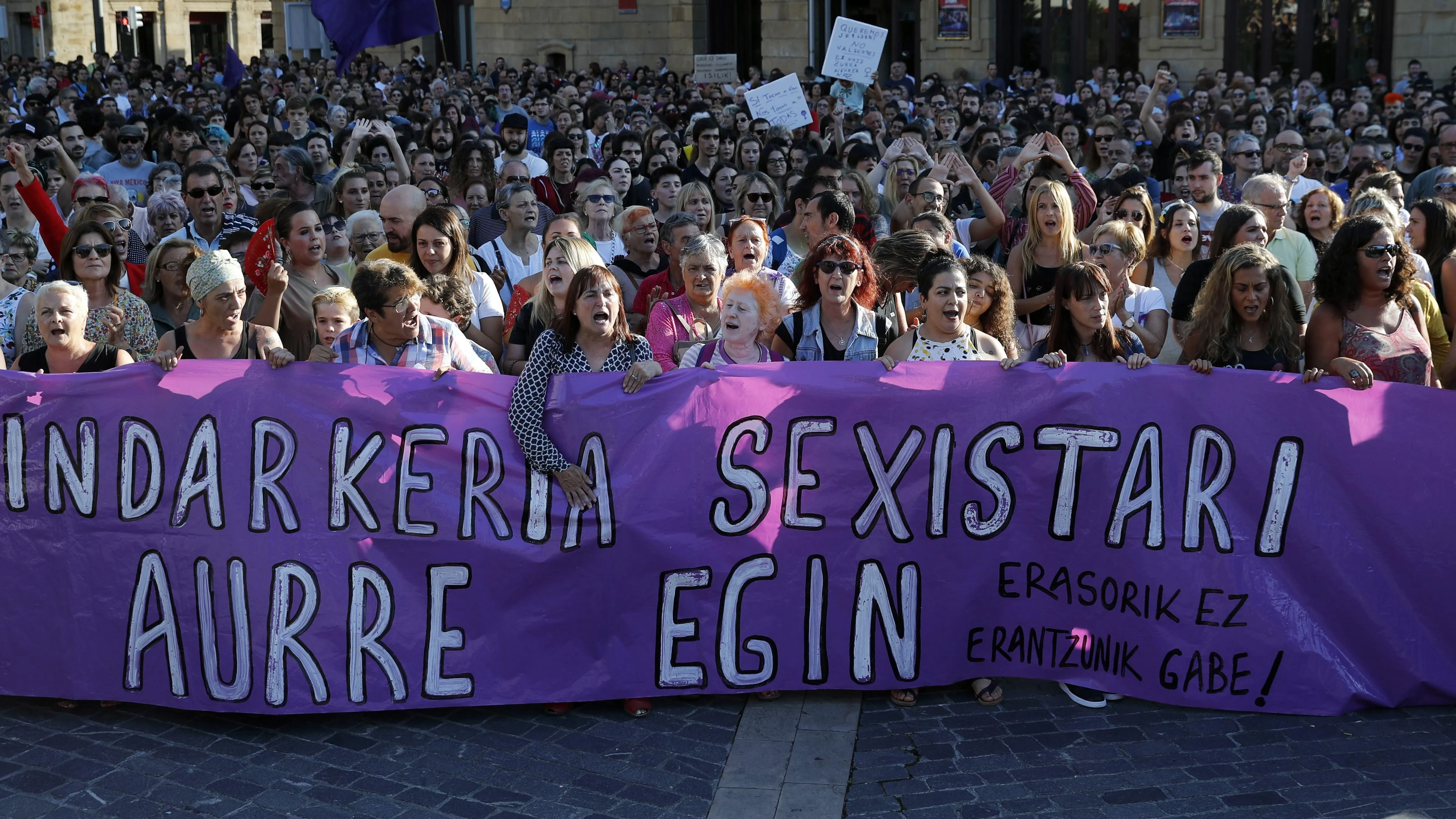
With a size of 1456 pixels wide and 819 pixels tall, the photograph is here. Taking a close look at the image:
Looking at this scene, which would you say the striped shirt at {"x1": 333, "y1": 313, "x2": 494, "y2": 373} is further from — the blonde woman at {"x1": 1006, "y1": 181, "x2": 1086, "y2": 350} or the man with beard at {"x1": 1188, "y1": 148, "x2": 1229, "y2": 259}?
the man with beard at {"x1": 1188, "y1": 148, "x2": 1229, "y2": 259}

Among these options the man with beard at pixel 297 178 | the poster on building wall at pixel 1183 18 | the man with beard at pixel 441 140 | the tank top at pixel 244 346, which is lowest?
the tank top at pixel 244 346

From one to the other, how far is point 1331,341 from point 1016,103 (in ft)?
49.3

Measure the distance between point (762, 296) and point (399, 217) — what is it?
2666 millimetres

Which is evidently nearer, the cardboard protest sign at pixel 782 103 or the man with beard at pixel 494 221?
the man with beard at pixel 494 221

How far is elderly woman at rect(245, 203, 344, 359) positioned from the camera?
20.6 ft

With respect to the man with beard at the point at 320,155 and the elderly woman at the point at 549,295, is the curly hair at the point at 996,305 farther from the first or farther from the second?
the man with beard at the point at 320,155

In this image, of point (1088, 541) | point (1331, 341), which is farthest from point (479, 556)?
point (1331, 341)

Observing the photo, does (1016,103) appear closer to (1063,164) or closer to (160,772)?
(1063,164)

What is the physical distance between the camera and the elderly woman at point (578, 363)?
198 inches

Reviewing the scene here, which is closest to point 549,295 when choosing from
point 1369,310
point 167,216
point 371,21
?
point 1369,310

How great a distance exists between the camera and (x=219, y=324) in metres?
5.52

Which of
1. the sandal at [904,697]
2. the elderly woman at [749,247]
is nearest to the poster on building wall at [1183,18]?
the elderly woman at [749,247]

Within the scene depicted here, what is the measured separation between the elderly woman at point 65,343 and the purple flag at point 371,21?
8380 mm

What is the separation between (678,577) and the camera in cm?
507
